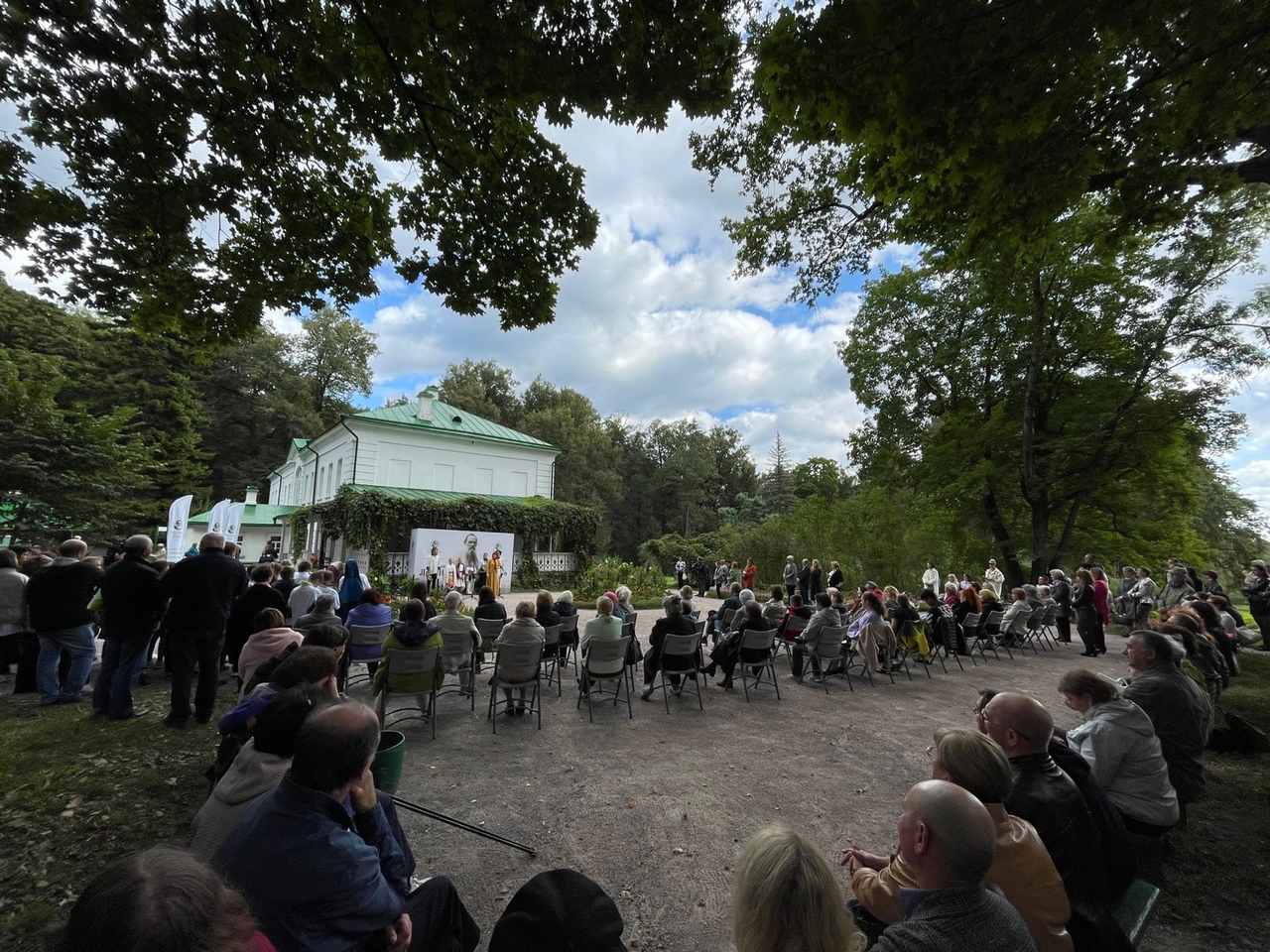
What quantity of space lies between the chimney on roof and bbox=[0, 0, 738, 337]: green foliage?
21410 millimetres

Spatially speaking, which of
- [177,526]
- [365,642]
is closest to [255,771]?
[365,642]

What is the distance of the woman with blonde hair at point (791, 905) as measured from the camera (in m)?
1.20

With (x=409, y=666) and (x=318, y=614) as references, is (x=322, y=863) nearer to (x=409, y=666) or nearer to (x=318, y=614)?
(x=409, y=666)

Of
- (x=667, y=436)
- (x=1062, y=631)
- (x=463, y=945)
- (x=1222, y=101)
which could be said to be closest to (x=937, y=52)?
(x=1222, y=101)

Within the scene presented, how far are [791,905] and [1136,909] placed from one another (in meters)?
1.65

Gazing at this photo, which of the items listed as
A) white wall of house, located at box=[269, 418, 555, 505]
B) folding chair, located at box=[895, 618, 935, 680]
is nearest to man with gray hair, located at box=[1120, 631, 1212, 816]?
folding chair, located at box=[895, 618, 935, 680]

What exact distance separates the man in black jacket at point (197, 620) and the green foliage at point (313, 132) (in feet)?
7.48

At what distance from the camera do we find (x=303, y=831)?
155 cm

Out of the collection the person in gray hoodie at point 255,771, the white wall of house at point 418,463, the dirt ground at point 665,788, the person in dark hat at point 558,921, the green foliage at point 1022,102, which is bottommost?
the dirt ground at point 665,788

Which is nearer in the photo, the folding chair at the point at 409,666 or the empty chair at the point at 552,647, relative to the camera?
the folding chair at the point at 409,666

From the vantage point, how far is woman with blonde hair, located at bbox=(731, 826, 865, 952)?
1.20m

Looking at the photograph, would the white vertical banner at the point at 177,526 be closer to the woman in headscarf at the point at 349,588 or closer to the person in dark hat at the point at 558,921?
the woman in headscarf at the point at 349,588

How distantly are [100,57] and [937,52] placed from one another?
17.5 ft

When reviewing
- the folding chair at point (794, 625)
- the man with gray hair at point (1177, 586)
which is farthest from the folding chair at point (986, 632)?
the folding chair at point (794, 625)
